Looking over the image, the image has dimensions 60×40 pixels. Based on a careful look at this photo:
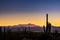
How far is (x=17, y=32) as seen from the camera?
26.9 m

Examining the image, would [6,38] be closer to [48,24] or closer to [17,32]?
[17,32]

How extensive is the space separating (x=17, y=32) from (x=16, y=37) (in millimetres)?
380

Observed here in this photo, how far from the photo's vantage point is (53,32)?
88.3 feet

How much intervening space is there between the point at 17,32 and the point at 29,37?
79 cm

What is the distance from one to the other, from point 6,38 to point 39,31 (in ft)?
6.45

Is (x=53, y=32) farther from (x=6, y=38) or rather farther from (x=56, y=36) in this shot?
(x=6, y=38)

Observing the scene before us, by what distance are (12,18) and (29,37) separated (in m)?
1.65

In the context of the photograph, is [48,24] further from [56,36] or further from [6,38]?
[6,38]

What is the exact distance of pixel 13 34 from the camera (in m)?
26.7

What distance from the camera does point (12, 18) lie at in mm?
27391

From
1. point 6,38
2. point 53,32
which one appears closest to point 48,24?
point 53,32

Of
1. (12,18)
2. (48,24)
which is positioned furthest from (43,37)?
(12,18)

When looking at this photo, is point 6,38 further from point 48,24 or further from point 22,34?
point 48,24


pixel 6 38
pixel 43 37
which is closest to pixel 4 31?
pixel 6 38
